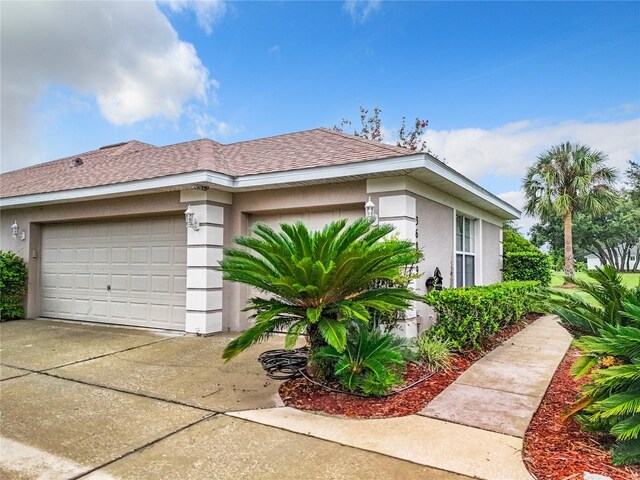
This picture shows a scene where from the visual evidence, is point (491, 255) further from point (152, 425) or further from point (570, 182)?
point (570, 182)

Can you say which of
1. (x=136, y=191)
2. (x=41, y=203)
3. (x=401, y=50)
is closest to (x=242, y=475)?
(x=136, y=191)

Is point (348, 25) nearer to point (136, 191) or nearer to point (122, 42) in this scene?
point (122, 42)

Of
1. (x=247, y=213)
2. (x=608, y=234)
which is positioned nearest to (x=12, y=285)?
(x=247, y=213)

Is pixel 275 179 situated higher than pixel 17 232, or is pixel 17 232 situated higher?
pixel 275 179

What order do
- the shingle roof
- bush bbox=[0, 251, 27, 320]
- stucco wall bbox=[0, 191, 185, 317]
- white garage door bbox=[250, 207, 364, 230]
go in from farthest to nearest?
bush bbox=[0, 251, 27, 320] < stucco wall bbox=[0, 191, 185, 317] < the shingle roof < white garage door bbox=[250, 207, 364, 230]

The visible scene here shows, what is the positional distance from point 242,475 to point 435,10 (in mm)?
11516

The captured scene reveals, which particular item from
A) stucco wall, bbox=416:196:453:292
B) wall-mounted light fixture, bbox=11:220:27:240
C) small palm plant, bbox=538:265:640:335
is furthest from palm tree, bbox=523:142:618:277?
wall-mounted light fixture, bbox=11:220:27:240

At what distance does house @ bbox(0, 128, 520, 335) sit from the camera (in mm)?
7008

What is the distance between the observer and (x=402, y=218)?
648cm

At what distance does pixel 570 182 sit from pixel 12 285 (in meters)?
23.3

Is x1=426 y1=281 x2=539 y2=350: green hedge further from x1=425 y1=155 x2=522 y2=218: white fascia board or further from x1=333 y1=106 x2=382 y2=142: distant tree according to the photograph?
x1=333 y1=106 x2=382 y2=142: distant tree

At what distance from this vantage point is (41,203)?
9742 mm

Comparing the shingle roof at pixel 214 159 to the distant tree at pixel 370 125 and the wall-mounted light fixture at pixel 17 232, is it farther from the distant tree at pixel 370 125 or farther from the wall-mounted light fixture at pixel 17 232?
the distant tree at pixel 370 125

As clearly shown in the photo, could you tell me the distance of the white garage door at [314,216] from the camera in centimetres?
733
